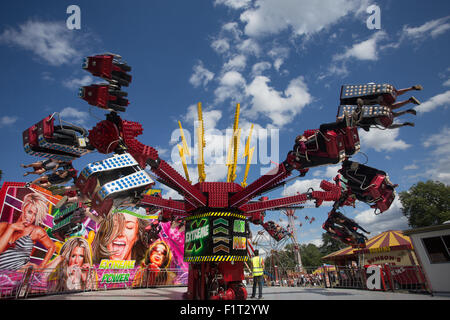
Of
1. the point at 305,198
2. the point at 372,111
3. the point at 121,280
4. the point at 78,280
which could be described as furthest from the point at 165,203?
the point at 121,280

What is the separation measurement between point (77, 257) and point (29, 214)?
13.8ft

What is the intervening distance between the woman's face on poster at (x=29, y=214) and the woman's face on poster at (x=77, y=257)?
3.44 m

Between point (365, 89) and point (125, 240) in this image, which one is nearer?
point (365, 89)

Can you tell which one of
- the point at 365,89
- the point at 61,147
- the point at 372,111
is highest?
the point at 365,89

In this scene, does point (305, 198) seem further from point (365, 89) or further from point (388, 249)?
point (388, 249)

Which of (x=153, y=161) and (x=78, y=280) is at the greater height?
(x=153, y=161)

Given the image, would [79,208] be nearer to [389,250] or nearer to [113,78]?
[113,78]

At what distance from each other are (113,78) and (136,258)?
648 inches

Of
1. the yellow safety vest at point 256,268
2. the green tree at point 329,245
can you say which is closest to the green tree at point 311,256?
the green tree at point 329,245

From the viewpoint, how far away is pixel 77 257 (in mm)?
15180

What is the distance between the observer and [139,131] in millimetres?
7090

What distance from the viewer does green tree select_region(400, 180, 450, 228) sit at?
36344 mm

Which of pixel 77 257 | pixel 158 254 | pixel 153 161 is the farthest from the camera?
pixel 158 254
